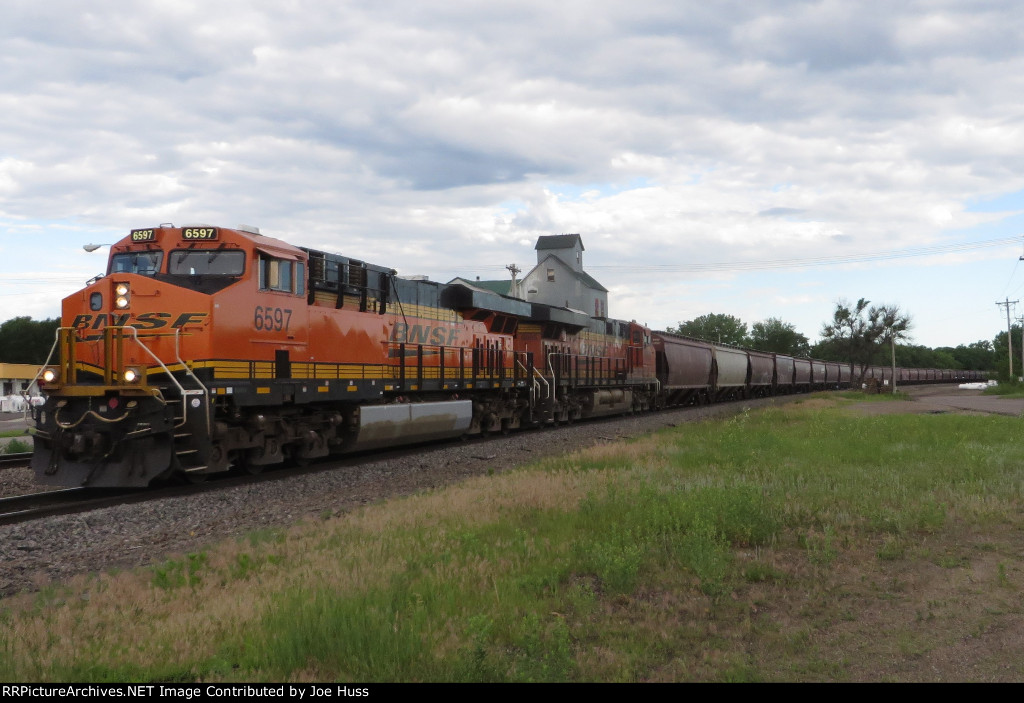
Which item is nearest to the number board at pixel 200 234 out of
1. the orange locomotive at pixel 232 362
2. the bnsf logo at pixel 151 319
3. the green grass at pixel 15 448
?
the orange locomotive at pixel 232 362

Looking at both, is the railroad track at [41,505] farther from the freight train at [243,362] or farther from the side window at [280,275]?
the side window at [280,275]

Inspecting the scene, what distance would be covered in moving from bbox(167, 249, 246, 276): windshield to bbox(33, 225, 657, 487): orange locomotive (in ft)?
0.06

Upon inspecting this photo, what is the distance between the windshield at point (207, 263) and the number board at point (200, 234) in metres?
0.19

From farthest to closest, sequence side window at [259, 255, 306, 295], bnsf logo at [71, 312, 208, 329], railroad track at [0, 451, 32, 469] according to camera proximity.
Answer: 1. railroad track at [0, 451, 32, 469]
2. side window at [259, 255, 306, 295]
3. bnsf logo at [71, 312, 208, 329]

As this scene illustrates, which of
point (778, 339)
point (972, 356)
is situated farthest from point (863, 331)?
point (972, 356)

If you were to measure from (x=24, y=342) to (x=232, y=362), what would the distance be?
71.1m

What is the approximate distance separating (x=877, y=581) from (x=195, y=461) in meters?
9.29

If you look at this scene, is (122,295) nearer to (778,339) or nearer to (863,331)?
(863,331)

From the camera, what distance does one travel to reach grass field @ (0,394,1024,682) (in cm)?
437

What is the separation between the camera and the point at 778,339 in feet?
440

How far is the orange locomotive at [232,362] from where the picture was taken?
11.1 m

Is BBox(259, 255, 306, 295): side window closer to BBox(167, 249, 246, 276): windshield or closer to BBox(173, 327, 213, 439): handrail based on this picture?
BBox(167, 249, 246, 276): windshield

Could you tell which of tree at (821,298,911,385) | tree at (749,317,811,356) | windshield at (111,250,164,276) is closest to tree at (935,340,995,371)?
tree at (749,317,811,356)
